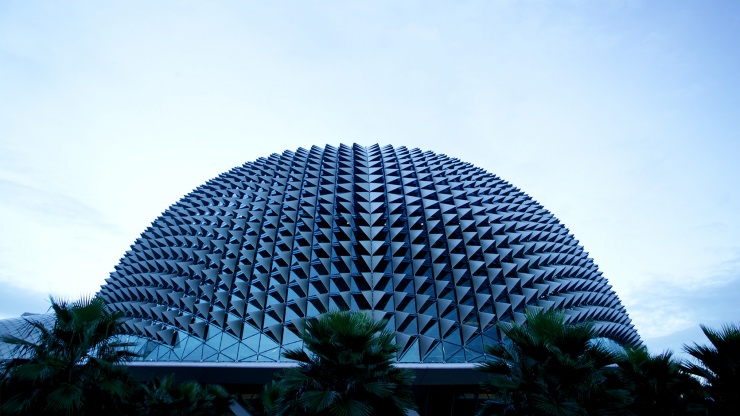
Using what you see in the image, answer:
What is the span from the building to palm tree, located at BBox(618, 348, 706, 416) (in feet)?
26.2

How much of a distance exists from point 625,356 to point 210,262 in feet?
79.6

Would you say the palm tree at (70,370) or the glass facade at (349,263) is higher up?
the glass facade at (349,263)

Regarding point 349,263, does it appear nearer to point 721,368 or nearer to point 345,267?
point 345,267

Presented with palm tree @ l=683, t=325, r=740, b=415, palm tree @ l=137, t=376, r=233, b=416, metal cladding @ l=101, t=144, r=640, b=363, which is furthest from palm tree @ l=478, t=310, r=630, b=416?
palm tree @ l=137, t=376, r=233, b=416

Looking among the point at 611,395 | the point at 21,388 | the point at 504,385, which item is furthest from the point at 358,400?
the point at 21,388

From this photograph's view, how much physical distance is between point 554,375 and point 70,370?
11873mm

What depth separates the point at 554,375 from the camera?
11172 millimetres

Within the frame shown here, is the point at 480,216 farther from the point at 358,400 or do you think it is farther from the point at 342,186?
the point at 358,400

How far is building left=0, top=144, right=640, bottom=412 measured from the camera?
927 inches

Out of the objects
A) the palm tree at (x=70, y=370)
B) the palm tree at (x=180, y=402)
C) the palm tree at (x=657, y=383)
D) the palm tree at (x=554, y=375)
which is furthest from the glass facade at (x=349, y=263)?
the palm tree at (x=70, y=370)

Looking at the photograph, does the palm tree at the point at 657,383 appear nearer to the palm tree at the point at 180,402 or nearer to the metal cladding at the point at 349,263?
the metal cladding at the point at 349,263

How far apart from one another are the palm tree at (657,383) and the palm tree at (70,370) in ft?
49.2

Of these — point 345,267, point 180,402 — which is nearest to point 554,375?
Result: point 180,402

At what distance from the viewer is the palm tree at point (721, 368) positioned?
1149 centimetres
